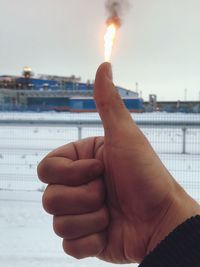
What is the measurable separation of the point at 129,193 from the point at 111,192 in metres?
0.07

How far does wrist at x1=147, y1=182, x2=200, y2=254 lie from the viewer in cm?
141

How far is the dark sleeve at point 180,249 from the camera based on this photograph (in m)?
1.18

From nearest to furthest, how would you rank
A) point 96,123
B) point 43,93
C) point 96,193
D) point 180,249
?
→ point 180,249 < point 96,193 < point 96,123 < point 43,93

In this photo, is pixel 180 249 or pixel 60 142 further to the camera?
pixel 60 142

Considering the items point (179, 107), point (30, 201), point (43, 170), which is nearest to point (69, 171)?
point (43, 170)

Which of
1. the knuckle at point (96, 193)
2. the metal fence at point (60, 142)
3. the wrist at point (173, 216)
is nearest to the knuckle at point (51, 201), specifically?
the knuckle at point (96, 193)

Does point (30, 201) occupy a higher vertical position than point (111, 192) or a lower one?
lower

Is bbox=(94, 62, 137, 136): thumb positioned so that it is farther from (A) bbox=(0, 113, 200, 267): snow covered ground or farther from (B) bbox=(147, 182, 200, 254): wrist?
(A) bbox=(0, 113, 200, 267): snow covered ground

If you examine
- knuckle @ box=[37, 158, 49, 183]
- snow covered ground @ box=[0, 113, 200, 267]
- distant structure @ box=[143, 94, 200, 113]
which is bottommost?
snow covered ground @ box=[0, 113, 200, 267]

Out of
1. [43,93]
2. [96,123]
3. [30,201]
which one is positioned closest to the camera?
[30,201]

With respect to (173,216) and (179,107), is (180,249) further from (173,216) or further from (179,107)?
(179,107)

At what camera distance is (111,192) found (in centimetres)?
143

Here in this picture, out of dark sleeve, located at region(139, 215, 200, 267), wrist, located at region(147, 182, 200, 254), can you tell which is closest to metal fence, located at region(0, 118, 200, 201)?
wrist, located at region(147, 182, 200, 254)

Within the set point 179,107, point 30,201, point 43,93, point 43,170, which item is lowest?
point 30,201
